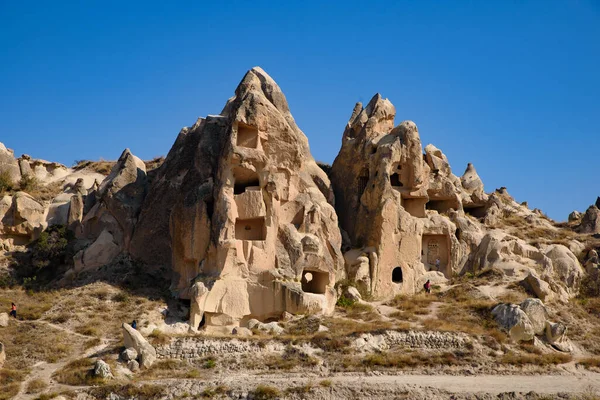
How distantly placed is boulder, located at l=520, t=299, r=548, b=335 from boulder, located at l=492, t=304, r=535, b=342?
0.31 metres

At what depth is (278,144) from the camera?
33688mm

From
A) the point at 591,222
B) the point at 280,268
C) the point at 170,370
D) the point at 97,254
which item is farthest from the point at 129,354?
the point at 591,222

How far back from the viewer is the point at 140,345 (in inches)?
1030

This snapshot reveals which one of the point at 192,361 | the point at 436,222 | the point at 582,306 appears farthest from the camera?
the point at 436,222

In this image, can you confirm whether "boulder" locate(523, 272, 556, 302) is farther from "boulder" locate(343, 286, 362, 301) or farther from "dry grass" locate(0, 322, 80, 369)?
"dry grass" locate(0, 322, 80, 369)

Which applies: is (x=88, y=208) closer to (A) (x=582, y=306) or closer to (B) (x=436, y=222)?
(B) (x=436, y=222)

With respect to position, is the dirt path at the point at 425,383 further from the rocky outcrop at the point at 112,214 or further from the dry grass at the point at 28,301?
the rocky outcrop at the point at 112,214

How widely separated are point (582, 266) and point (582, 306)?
3424 mm

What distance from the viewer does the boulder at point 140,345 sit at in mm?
25828

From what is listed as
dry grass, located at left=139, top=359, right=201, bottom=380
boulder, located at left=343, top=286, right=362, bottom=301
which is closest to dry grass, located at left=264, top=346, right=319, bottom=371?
dry grass, located at left=139, top=359, right=201, bottom=380

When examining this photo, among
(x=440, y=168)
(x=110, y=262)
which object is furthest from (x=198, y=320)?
(x=440, y=168)

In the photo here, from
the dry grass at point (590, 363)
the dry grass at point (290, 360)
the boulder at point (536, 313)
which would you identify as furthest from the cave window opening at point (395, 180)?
the dry grass at point (290, 360)

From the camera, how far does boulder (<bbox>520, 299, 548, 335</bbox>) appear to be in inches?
1158

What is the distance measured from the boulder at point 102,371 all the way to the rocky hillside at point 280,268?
0.20 feet
